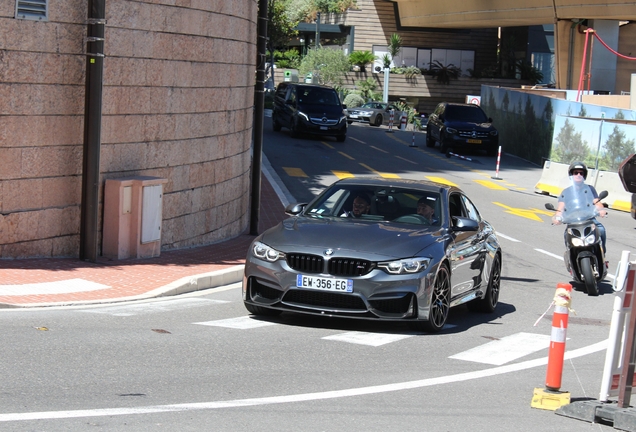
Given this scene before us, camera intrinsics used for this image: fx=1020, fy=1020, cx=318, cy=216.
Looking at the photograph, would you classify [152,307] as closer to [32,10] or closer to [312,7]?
[32,10]

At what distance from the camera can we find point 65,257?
1298 cm

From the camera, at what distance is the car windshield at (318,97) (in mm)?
39406

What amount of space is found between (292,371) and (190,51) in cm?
800

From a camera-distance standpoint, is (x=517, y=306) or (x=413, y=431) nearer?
(x=413, y=431)

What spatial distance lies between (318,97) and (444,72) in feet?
131

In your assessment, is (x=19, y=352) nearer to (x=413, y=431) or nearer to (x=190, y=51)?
(x=413, y=431)

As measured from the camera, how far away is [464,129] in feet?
126

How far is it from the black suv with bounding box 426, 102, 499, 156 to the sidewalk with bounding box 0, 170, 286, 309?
24.6 metres

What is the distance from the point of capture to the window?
12.0 meters

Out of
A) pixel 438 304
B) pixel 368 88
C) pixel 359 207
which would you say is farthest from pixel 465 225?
pixel 368 88

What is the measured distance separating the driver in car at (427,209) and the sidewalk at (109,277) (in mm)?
2919

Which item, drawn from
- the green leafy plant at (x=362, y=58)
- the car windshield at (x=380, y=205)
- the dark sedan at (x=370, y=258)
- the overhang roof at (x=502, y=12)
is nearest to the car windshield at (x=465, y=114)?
the overhang roof at (x=502, y=12)

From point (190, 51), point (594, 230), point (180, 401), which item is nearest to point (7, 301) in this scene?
point (180, 401)

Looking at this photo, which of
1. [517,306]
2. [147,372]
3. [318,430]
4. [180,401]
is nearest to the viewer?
[318,430]
